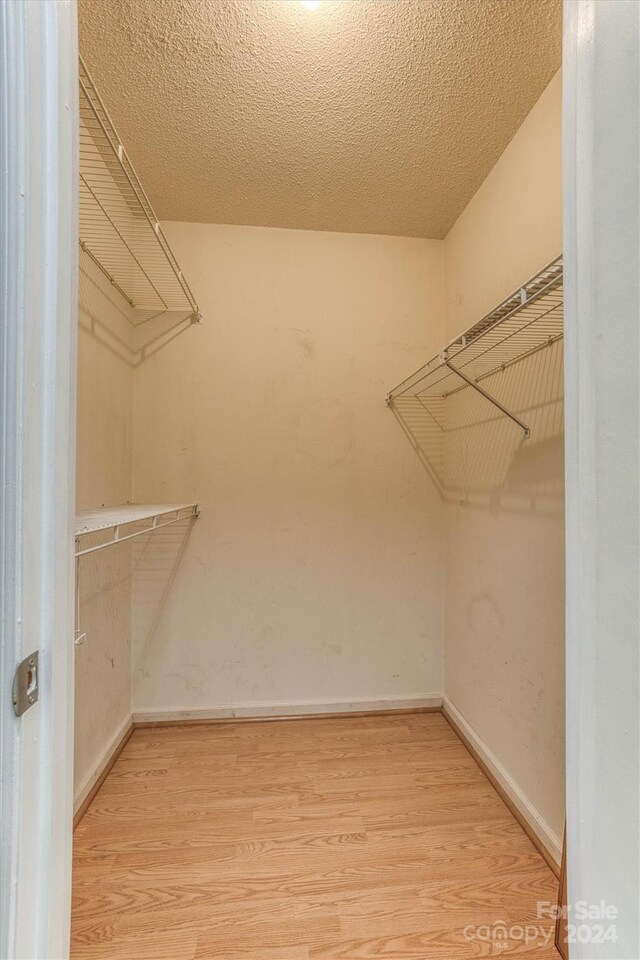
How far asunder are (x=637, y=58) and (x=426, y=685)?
2.24 m

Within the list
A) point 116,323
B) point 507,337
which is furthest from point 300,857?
point 116,323

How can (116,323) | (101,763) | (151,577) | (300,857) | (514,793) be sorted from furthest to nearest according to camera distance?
(151,577), (116,323), (101,763), (514,793), (300,857)

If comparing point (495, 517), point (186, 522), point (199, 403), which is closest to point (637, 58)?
point (495, 517)

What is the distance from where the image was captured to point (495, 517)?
1.56m

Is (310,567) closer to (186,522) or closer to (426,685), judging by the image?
(186,522)

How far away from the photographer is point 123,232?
57.5 inches

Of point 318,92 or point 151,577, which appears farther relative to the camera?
point 151,577

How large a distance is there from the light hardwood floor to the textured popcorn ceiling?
97.1 inches

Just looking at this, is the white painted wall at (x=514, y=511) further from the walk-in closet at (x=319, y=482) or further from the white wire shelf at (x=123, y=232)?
the white wire shelf at (x=123, y=232)

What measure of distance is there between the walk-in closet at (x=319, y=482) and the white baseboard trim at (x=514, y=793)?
0.04ft

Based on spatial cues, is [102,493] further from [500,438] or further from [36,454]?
[500,438]

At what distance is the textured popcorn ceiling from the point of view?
1065 mm

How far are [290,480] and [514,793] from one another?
154 cm

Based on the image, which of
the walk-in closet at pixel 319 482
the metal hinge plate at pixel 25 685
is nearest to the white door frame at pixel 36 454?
the metal hinge plate at pixel 25 685
